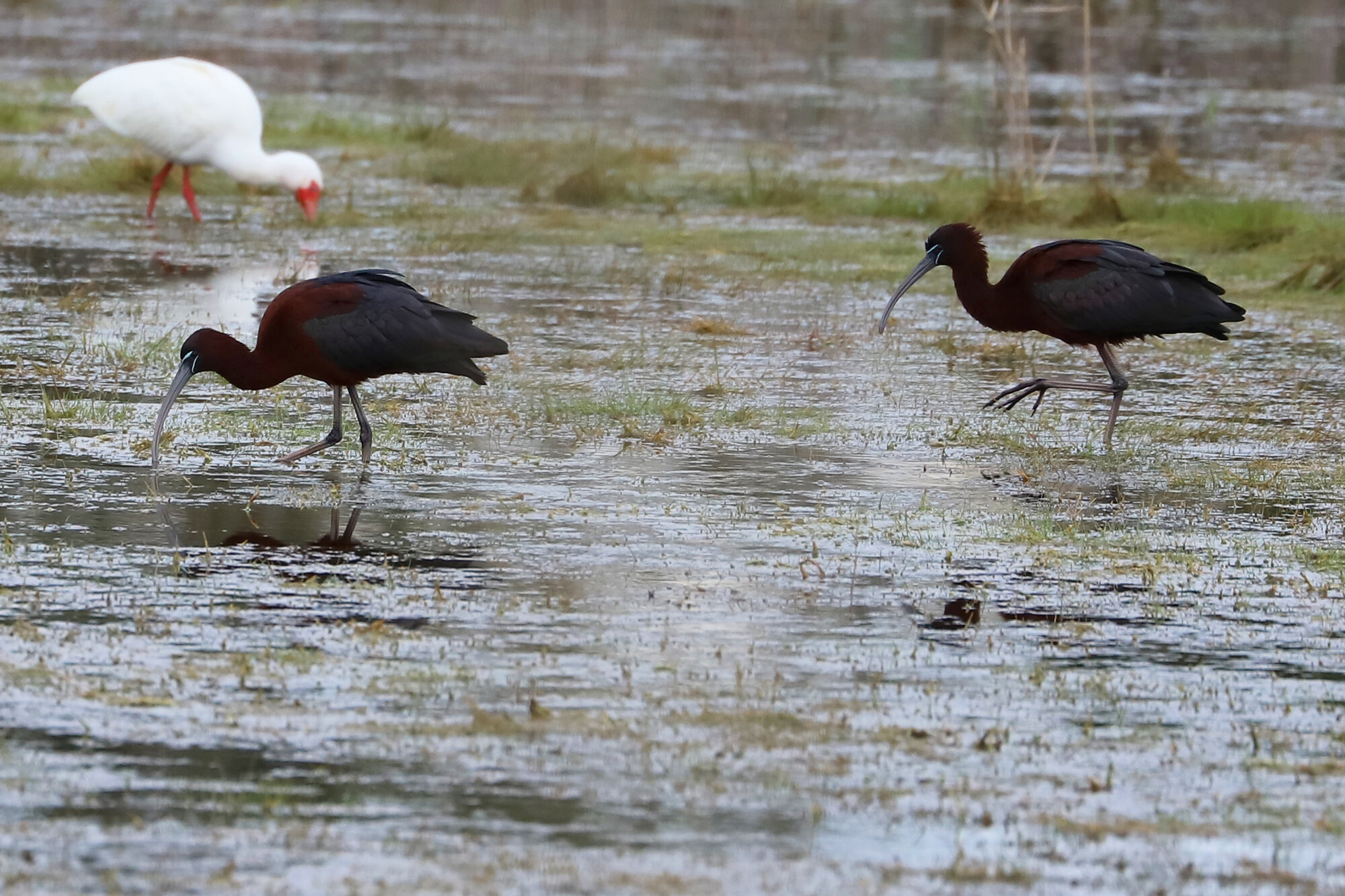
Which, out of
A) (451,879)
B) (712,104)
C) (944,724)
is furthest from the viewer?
(712,104)

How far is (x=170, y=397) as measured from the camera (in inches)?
342

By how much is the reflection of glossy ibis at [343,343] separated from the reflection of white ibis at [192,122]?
7.98 metres

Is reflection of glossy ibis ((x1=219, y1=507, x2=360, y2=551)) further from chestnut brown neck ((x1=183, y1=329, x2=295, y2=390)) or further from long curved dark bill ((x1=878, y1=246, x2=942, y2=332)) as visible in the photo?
long curved dark bill ((x1=878, y1=246, x2=942, y2=332))

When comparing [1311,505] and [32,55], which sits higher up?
[32,55]

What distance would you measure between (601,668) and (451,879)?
5.19 ft

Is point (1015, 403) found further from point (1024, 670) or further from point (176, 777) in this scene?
point (176, 777)

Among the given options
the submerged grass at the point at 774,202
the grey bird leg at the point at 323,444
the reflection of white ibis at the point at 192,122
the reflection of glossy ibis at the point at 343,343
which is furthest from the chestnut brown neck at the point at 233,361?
the reflection of white ibis at the point at 192,122

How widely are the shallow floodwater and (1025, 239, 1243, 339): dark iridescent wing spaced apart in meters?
0.57

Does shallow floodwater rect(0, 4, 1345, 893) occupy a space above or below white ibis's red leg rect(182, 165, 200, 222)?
below

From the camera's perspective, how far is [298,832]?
4922 millimetres

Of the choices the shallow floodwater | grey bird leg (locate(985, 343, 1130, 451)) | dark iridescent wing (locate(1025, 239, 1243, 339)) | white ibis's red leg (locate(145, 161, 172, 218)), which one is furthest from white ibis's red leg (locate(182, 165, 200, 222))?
dark iridescent wing (locate(1025, 239, 1243, 339))

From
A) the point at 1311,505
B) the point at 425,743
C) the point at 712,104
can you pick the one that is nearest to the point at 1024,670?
the point at 425,743

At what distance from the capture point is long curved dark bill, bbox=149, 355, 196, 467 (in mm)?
8594

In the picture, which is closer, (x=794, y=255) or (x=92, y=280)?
(x=92, y=280)
